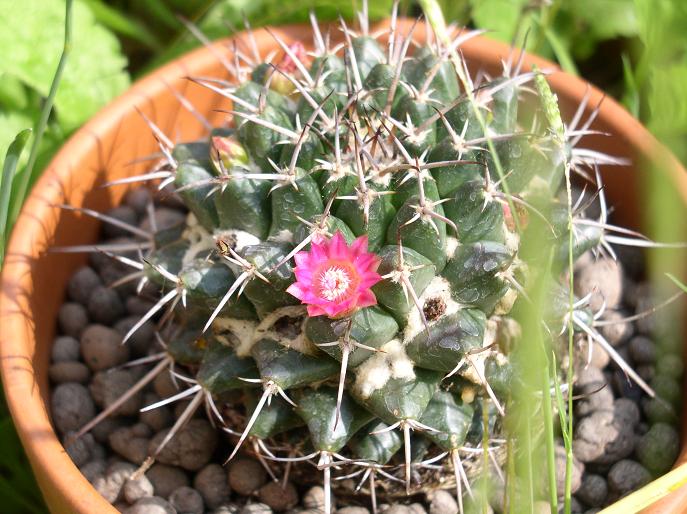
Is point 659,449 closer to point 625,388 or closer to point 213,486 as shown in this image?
point 625,388

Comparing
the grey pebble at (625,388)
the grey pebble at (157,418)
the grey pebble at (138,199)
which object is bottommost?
the grey pebble at (157,418)

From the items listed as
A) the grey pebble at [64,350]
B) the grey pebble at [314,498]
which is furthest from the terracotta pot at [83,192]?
the grey pebble at [314,498]

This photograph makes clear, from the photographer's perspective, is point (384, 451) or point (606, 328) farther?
point (606, 328)

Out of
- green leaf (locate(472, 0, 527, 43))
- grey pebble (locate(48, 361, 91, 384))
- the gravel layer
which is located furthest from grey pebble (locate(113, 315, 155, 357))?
green leaf (locate(472, 0, 527, 43))

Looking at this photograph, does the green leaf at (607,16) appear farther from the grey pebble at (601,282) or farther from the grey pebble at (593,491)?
the grey pebble at (593,491)

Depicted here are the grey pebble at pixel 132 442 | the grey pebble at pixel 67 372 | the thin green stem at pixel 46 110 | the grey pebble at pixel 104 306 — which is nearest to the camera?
the thin green stem at pixel 46 110

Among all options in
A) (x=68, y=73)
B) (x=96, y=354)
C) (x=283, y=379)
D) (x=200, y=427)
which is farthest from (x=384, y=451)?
(x=68, y=73)

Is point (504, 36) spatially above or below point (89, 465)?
above

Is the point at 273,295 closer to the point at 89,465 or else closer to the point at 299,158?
the point at 299,158
